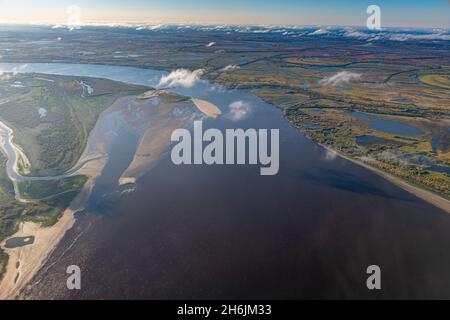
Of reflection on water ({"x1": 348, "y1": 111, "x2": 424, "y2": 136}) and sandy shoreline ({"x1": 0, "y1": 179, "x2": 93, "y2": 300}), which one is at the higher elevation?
reflection on water ({"x1": 348, "y1": 111, "x2": 424, "y2": 136})

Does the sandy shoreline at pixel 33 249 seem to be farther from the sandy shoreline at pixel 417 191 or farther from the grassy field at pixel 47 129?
the sandy shoreline at pixel 417 191

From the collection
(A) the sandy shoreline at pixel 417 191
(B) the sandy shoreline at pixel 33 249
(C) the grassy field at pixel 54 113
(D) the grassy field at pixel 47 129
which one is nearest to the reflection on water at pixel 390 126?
(A) the sandy shoreline at pixel 417 191

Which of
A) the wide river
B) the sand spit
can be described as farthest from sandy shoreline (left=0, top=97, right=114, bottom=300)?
the sand spit

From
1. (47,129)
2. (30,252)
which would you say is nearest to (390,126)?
(30,252)

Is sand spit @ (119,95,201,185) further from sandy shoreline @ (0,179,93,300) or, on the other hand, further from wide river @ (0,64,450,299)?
sandy shoreline @ (0,179,93,300)

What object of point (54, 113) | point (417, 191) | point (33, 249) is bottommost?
point (33, 249)

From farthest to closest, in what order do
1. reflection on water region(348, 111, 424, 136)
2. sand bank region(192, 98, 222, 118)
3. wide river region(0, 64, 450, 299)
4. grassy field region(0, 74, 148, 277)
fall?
sand bank region(192, 98, 222, 118) < reflection on water region(348, 111, 424, 136) < grassy field region(0, 74, 148, 277) < wide river region(0, 64, 450, 299)

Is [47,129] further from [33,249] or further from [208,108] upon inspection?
[33,249]

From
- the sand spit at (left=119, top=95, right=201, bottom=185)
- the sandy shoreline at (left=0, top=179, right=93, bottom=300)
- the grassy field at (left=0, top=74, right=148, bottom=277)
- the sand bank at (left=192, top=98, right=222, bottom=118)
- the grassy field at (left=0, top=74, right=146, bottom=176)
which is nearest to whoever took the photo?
the sandy shoreline at (left=0, top=179, right=93, bottom=300)
